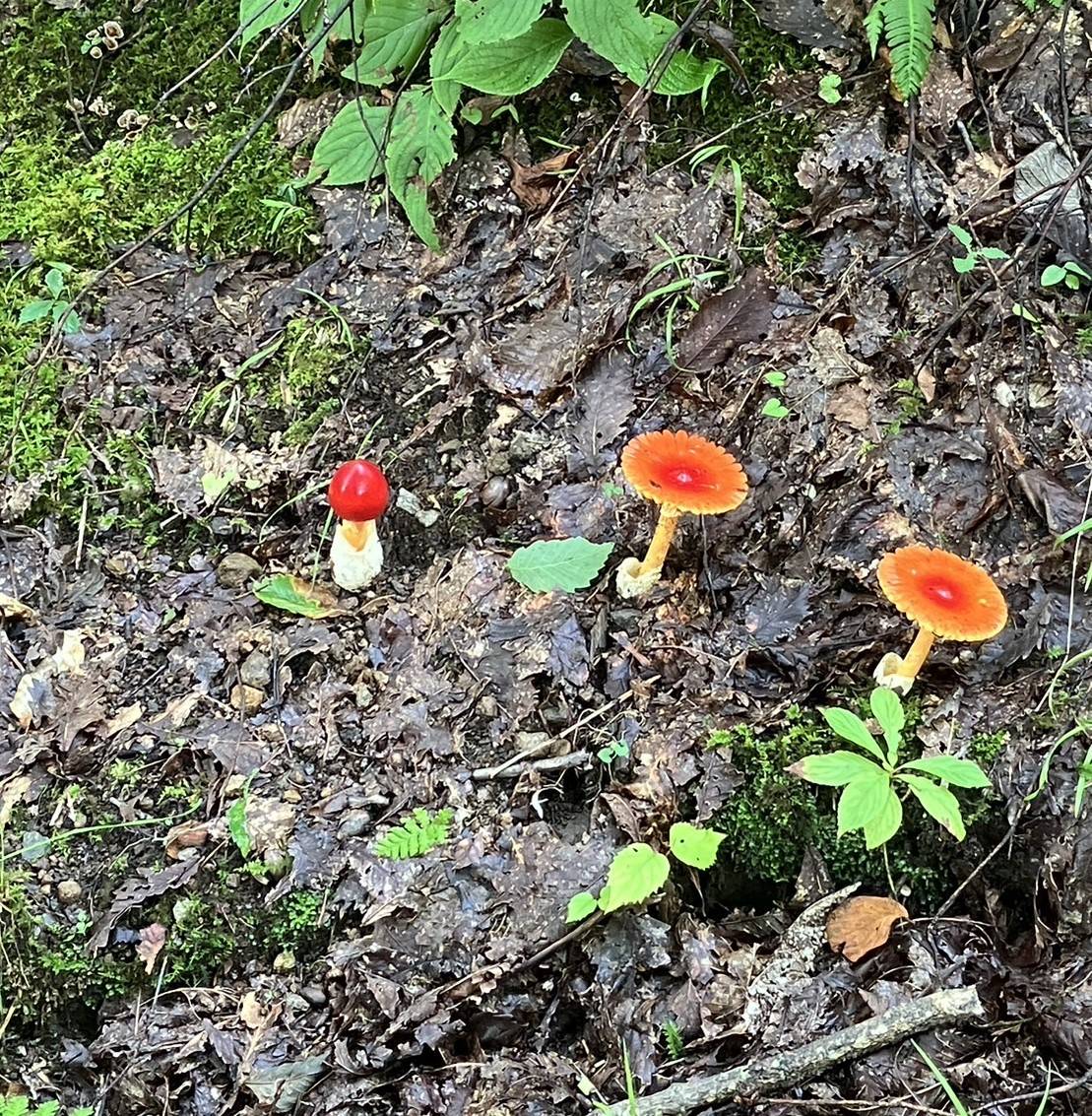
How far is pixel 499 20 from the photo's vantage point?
10.7 feet

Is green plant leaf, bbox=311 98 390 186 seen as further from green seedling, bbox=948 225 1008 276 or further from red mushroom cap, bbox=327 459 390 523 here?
green seedling, bbox=948 225 1008 276

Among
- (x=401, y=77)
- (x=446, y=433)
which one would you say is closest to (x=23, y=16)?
(x=401, y=77)

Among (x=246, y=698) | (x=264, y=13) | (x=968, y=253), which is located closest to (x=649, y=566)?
(x=246, y=698)

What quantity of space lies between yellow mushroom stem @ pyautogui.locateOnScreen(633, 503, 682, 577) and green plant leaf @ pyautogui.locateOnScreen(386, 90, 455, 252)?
1.53 meters

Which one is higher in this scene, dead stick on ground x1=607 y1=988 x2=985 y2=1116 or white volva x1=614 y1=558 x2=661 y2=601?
white volva x1=614 y1=558 x2=661 y2=601

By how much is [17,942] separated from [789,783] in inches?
82.0

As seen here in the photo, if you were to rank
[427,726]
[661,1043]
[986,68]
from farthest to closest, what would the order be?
[986,68]
[427,726]
[661,1043]

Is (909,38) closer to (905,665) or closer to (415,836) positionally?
(905,665)

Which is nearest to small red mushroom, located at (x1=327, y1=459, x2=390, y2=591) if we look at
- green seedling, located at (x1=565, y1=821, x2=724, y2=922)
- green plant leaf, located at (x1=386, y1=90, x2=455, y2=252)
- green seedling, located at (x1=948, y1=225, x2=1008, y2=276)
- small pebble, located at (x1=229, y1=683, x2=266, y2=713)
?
small pebble, located at (x1=229, y1=683, x2=266, y2=713)

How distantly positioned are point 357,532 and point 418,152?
149 centimetres

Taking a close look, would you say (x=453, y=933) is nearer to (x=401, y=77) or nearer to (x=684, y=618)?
(x=684, y=618)

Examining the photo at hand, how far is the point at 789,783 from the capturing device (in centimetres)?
263

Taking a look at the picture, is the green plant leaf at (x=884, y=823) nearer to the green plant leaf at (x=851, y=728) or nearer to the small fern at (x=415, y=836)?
the green plant leaf at (x=851, y=728)

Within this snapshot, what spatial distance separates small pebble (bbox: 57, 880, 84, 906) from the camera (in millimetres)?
2723
